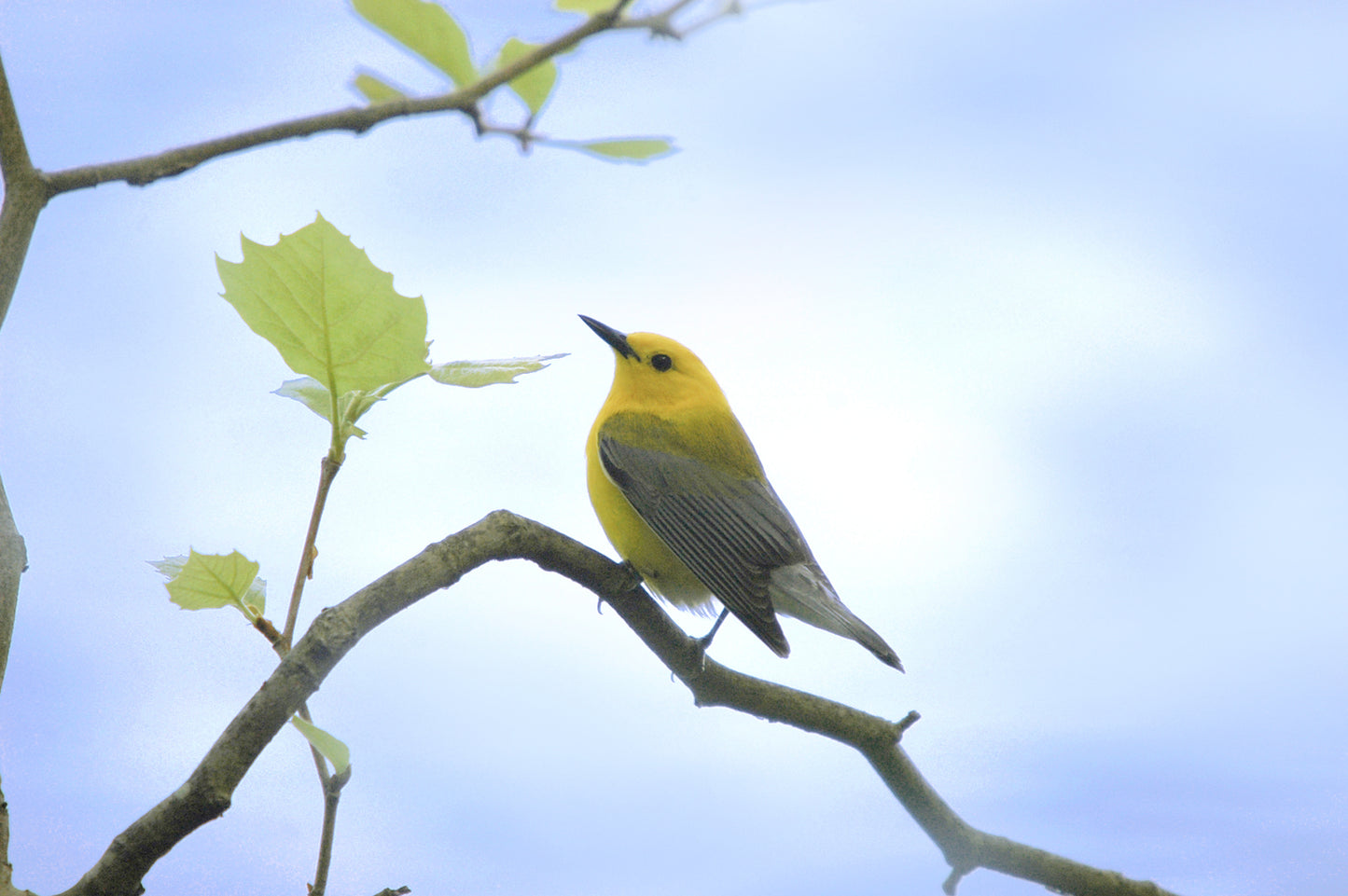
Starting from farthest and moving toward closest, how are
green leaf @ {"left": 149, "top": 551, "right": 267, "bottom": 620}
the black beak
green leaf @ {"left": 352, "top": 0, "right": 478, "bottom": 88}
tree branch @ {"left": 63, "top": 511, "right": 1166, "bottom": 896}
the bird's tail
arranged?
the black beak → the bird's tail → green leaf @ {"left": 149, "top": 551, "right": 267, "bottom": 620} → tree branch @ {"left": 63, "top": 511, "right": 1166, "bottom": 896} → green leaf @ {"left": 352, "top": 0, "right": 478, "bottom": 88}

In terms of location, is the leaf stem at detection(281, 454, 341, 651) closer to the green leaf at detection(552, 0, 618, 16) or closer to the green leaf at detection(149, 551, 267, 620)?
the green leaf at detection(149, 551, 267, 620)

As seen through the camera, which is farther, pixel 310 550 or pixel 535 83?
pixel 310 550

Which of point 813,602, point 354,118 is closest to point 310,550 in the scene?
point 354,118

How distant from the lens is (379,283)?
3.30 feet

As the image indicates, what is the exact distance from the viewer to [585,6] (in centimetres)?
71

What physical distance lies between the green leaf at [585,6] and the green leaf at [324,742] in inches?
25.0

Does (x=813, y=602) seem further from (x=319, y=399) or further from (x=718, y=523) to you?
(x=319, y=399)

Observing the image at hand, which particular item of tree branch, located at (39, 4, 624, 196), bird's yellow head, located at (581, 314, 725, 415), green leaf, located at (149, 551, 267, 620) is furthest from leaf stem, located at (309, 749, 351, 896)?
bird's yellow head, located at (581, 314, 725, 415)

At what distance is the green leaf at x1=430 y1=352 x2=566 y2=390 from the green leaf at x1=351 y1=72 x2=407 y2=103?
0.33m

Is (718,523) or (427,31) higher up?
(718,523)

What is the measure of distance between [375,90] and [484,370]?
1.13ft

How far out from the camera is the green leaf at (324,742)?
36.7 inches

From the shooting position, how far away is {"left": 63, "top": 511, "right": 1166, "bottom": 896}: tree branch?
36.4 inches

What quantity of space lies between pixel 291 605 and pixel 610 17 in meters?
0.67
